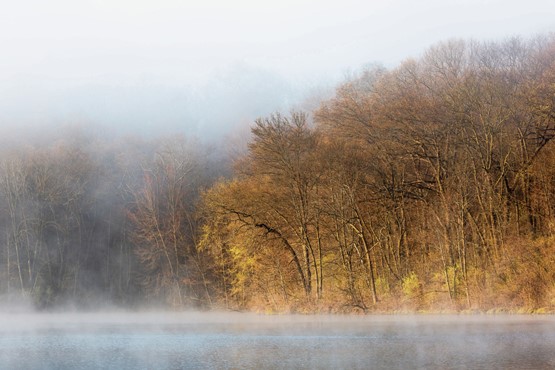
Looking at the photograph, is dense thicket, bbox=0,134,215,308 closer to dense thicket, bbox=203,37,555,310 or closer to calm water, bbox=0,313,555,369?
dense thicket, bbox=203,37,555,310

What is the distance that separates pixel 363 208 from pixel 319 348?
85.0ft

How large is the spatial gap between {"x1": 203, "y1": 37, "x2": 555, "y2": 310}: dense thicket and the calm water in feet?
26.3

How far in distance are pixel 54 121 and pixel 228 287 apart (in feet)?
113

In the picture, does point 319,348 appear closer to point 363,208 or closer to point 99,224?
point 363,208

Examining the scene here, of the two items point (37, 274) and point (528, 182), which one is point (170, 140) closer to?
point (37, 274)

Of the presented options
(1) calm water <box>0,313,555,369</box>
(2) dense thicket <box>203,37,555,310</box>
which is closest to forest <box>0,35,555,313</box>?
(2) dense thicket <box>203,37,555,310</box>

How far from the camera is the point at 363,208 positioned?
4769cm

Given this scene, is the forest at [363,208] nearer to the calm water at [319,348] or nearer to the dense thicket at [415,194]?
the dense thicket at [415,194]

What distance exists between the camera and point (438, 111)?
4081cm

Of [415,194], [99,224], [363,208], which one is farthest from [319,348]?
[99,224]

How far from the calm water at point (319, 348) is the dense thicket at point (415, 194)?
26.3ft

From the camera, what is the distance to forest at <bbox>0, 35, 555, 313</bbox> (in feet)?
129

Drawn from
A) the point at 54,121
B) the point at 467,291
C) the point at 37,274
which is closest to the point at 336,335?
the point at 467,291

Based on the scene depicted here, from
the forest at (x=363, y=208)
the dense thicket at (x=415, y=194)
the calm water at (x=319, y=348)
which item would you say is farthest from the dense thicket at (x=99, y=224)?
the calm water at (x=319, y=348)
